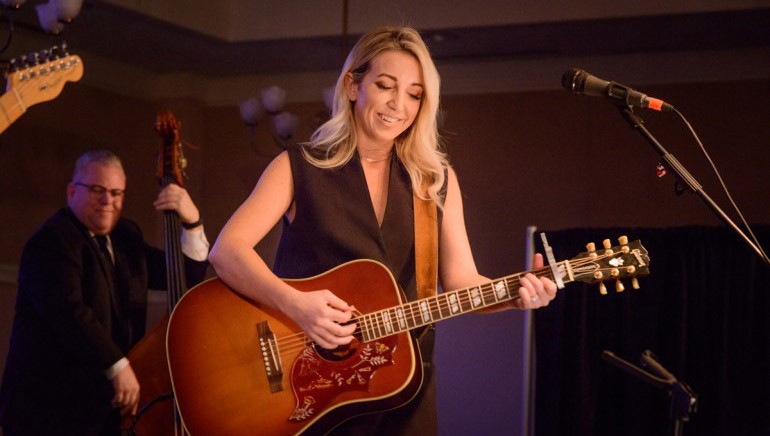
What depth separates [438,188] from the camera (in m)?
2.58

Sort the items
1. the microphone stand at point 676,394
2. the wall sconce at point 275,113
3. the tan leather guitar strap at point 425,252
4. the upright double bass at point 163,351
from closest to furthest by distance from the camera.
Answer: the microphone stand at point 676,394 → the tan leather guitar strap at point 425,252 → the upright double bass at point 163,351 → the wall sconce at point 275,113

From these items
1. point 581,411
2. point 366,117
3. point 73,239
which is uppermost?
point 366,117

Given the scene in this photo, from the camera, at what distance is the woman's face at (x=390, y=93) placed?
253 centimetres

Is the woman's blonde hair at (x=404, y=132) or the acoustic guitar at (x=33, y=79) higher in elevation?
the acoustic guitar at (x=33, y=79)

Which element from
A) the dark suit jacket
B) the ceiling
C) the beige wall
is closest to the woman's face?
the dark suit jacket

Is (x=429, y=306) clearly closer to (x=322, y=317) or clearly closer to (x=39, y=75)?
(x=322, y=317)

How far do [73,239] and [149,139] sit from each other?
403 centimetres

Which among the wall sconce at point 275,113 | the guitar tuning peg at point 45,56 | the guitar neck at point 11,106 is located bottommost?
the guitar neck at point 11,106

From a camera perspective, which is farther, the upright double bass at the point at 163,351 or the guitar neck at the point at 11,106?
the guitar neck at the point at 11,106

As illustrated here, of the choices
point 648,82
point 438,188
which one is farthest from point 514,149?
point 438,188

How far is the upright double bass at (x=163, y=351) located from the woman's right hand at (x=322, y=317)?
0.61m

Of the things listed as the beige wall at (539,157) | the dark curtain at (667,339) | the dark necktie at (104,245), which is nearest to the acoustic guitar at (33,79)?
the dark necktie at (104,245)

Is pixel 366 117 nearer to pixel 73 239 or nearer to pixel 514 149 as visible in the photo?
pixel 73 239

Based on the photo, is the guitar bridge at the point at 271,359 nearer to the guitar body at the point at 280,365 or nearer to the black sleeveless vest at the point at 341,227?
the guitar body at the point at 280,365
